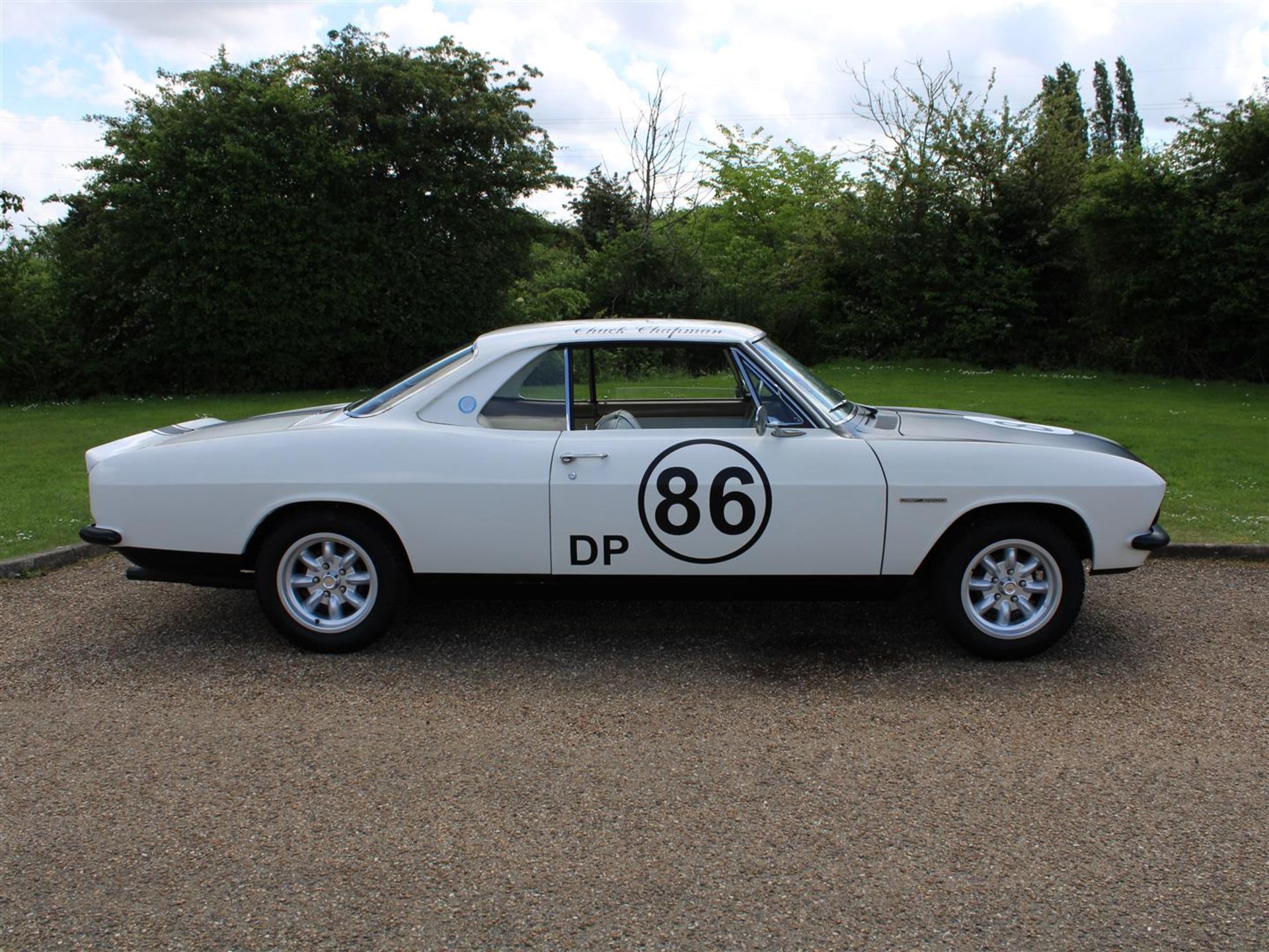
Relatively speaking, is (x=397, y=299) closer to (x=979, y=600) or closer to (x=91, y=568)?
(x=91, y=568)

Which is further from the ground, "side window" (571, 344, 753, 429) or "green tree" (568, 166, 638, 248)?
"green tree" (568, 166, 638, 248)

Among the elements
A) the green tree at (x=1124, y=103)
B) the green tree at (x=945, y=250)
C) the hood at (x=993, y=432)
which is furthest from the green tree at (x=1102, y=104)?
the hood at (x=993, y=432)

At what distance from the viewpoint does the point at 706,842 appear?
131 inches

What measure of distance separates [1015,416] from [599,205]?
109ft

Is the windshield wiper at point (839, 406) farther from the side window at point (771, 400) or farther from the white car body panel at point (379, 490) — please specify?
the white car body panel at point (379, 490)

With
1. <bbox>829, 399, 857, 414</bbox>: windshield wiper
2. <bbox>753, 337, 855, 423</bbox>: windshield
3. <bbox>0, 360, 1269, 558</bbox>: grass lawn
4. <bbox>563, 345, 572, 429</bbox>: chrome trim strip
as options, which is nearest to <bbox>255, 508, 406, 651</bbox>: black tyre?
<bbox>563, 345, 572, 429</bbox>: chrome trim strip

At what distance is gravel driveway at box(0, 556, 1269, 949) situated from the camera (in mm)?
2955

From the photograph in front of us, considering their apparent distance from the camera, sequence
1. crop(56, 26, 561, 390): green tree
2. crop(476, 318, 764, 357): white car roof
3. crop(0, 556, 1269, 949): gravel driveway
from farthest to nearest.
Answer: crop(56, 26, 561, 390): green tree
crop(476, 318, 764, 357): white car roof
crop(0, 556, 1269, 949): gravel driveway

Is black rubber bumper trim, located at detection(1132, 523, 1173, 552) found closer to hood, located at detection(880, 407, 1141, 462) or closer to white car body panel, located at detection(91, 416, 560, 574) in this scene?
hood, located at detection(880, 407, 1141, 462)

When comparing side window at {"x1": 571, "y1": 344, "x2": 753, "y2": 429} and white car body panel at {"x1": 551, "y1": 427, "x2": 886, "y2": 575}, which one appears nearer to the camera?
white car body panel at {"x1": 551, "y1": 427, "x2": 886, "y2": 575}

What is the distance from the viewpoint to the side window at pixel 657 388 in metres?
5.25

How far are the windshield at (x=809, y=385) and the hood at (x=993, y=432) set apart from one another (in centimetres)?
32

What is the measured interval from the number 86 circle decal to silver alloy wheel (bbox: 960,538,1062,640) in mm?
1031

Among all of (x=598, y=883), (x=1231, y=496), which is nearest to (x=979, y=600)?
(x=598, y=883)
